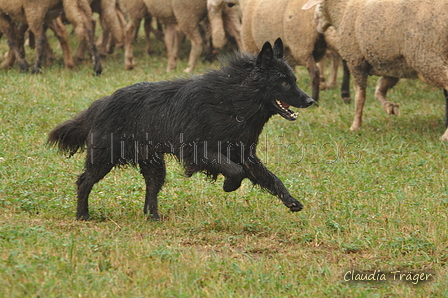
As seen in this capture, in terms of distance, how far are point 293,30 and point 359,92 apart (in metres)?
2.31

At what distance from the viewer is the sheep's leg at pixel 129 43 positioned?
1462 cm

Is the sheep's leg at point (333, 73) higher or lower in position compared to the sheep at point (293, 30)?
lower

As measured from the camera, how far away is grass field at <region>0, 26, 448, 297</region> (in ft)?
14.5

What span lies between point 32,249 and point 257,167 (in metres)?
2.07

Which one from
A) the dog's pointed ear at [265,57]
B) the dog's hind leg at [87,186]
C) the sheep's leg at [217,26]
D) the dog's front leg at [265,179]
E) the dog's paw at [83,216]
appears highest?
the dog's pointed ear at [265,57]

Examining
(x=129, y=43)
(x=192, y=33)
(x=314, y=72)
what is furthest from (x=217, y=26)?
(x=314, y=72)

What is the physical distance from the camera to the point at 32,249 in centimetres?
475

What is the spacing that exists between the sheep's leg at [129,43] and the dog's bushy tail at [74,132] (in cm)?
835

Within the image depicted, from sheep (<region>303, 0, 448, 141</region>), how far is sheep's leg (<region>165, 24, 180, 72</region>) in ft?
15.8

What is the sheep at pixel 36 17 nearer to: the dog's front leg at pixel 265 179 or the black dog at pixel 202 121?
the black dog at pixel 202 121

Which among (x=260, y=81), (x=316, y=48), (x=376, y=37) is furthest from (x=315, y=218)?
(x=316, y=48)

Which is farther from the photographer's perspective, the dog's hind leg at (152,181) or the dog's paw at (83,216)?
the dog's hind leg at (152,181)

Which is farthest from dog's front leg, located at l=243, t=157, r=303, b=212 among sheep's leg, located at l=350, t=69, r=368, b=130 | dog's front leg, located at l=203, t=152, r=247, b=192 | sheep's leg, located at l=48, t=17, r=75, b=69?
sheep's leg, located at l=48, t=17, r=75, b=69

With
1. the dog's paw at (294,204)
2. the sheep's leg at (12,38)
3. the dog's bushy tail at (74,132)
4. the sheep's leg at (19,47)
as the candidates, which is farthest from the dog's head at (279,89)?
the sheep's leg at (19,47)
